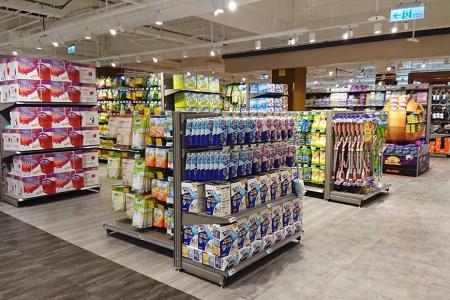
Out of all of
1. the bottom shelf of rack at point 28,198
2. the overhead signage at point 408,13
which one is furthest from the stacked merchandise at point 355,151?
the bottom shelf of rack at point 28,198

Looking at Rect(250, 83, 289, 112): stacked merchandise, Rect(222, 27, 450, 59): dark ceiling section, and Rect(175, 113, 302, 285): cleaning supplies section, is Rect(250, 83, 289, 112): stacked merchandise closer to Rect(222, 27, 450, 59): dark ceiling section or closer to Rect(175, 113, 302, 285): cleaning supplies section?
Rect(222, 27, 450, 59): dark ceiling section

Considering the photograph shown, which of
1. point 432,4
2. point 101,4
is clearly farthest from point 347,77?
point 101,4

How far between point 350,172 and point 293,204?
257cm

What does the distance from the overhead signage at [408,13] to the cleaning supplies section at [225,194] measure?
4.48 m

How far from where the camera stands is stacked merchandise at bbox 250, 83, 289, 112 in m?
9.70

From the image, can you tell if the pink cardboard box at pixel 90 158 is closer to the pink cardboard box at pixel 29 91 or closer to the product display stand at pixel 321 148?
the pink cardboard box at pixel 29 91

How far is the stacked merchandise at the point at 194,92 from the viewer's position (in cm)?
650

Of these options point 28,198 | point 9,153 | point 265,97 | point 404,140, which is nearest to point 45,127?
point 9,153

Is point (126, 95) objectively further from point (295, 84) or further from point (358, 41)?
point (358, 41)

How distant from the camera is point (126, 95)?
10.7 metres

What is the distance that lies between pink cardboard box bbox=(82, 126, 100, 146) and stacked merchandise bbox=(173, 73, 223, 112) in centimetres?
174

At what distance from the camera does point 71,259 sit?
3875mm

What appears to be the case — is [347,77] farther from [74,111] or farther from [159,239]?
[159,239]

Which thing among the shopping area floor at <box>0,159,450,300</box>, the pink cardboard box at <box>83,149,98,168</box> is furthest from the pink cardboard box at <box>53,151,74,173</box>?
the shopping area floor at <box>0,159,450,300</box>
